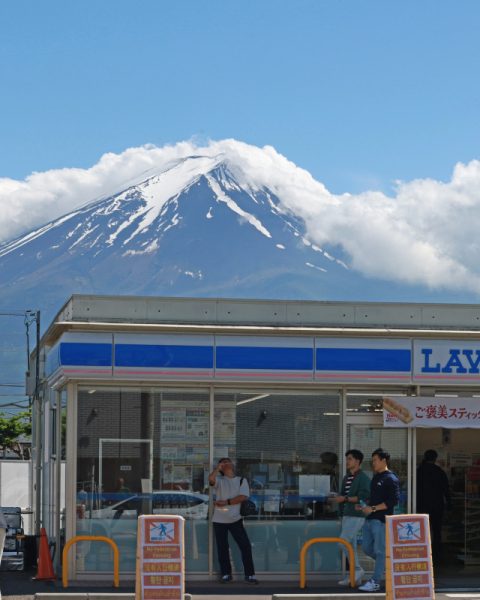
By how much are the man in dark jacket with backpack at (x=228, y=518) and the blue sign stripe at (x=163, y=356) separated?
4.23 ft

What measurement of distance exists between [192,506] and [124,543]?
971mm

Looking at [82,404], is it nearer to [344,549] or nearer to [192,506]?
[192,506]

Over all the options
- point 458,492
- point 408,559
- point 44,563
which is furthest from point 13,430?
point 408,559

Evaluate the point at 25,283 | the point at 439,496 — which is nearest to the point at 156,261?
the point at 25,283

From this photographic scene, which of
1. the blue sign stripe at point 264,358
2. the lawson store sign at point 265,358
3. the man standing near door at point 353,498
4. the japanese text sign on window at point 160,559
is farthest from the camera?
the blue sign stripe at point 264,358

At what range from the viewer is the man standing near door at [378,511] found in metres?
15.0

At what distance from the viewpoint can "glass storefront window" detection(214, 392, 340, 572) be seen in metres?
16.4

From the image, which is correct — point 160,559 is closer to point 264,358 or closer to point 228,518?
point 228,518

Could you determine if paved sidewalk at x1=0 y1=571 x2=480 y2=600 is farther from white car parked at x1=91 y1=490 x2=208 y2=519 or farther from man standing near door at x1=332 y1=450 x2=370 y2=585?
white car parked at x1=91 y1=490 x2=208 y2=519

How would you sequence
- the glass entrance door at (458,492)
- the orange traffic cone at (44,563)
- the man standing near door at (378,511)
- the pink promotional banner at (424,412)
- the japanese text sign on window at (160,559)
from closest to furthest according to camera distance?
the japanese text sign on window at (160,559)
the man standing near door at (378,511)
the orange traffic cone at (44,563)
the pink promotional banner at (424,412)
the glass entrance door at (458,492)

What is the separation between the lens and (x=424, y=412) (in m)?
16.7

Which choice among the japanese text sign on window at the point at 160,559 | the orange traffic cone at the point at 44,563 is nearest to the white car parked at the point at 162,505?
the orange traffic cone at the point at 44,563

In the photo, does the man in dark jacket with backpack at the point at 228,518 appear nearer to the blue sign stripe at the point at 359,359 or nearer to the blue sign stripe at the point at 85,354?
the blue sign stripe at the point at 359,359

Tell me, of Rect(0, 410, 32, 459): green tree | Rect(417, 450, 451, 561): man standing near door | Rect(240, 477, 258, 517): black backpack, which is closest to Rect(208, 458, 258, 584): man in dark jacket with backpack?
Rect(240, 477, 258, 517): black backpack
